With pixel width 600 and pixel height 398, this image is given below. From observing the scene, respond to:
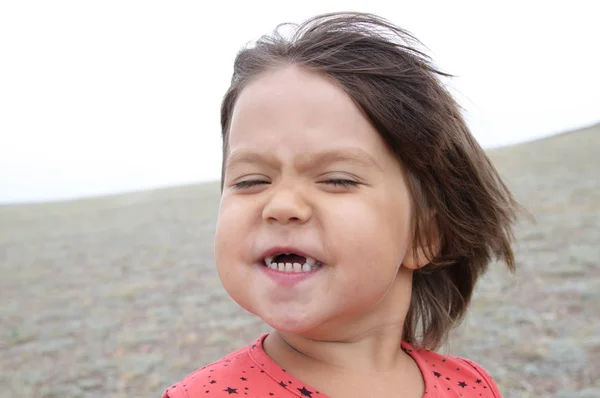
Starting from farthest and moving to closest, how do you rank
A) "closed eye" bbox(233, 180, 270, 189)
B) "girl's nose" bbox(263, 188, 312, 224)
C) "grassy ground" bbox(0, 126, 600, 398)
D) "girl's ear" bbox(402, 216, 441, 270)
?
"grassy ground" bbox(0, 126, 600, 398)
"girl's ear" bbox(402, 216, 441, 270)
"closed eye" bbox(233, 180, 270, 189)
"girl's nose" bbox(263, 188, 312, 224)

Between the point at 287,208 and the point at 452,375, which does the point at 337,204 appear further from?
the point at 452,375

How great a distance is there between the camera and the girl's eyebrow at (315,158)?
121 centimetres

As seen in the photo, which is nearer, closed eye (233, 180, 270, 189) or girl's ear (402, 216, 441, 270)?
closed eye (233, 180, 270, 189)

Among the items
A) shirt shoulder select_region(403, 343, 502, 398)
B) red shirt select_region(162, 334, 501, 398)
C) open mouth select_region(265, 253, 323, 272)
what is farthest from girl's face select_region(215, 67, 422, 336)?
shirt shoulder select_region(403, 343, 502, 398)

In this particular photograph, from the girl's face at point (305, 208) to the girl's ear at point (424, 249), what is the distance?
0.15 m

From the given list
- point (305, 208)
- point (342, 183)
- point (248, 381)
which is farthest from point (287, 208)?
point (248, 381)

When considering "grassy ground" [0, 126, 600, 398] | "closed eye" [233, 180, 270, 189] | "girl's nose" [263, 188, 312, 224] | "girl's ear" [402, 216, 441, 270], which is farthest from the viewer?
"grassy ground" [0, 126, 600, 398]

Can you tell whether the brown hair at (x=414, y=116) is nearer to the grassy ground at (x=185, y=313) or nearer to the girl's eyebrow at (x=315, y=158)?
the girl's eyebrow at (x=315, y=158)

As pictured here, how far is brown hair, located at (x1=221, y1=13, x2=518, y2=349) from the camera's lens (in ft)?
4.41

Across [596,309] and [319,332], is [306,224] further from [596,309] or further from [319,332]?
[596,309]

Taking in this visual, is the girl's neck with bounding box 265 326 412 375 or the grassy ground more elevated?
the girl's neck with bounding box 265 326 412 375

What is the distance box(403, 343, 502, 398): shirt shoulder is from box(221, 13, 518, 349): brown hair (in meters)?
0.12

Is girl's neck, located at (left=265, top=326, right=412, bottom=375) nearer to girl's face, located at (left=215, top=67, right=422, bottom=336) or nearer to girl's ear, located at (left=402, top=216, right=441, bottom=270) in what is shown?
girl's face, located at (left=215, top=67, right=422, bottom=336)

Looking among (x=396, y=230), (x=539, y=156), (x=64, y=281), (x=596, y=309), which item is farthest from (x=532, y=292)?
(x=539, y=156)
